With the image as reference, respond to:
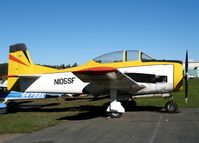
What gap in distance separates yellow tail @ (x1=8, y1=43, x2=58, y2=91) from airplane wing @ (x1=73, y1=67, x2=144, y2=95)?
2884 millimetres

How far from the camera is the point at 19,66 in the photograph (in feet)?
55.8

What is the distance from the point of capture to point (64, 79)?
15344mm

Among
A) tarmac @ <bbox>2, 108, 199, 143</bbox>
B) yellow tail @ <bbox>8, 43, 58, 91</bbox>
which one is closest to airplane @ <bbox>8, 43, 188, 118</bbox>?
yellow tail @ <bbox>8, 43, 58, 91</bbox>

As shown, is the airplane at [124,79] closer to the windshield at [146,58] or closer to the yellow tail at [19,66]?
the windshield at [146,58]

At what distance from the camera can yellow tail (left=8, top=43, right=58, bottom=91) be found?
1649cm

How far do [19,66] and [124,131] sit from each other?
8876 mm

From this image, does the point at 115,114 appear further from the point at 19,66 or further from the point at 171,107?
the point at 19,66

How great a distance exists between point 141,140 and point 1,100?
54.9 feet

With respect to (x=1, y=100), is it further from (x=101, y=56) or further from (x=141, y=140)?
(x=141, y=140)

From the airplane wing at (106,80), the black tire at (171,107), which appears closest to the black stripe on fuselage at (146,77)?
the airplane wing at (106,80)

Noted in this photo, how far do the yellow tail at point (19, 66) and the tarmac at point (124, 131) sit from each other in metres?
4.77

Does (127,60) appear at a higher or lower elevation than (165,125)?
higher

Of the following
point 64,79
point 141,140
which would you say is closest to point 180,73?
point 64,79

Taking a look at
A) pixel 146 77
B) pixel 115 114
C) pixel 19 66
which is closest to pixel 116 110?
pixel 115 114
